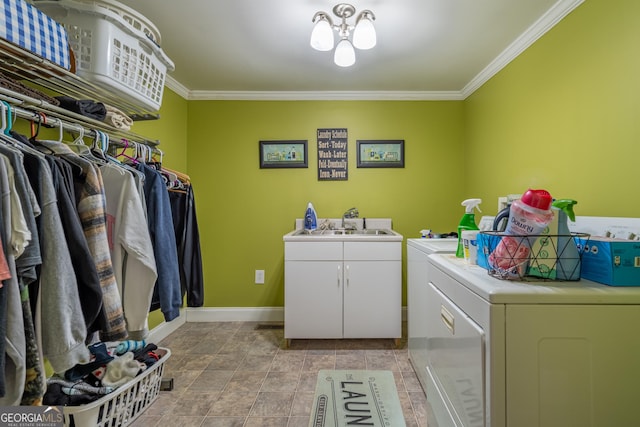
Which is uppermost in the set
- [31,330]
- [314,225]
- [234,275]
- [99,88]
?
[99,88]

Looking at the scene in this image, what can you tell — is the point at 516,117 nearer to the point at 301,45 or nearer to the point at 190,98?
the point at 301,45

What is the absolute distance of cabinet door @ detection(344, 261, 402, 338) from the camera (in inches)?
90.0

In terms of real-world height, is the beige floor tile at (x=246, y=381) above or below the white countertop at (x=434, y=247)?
below

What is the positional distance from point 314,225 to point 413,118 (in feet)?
4.64

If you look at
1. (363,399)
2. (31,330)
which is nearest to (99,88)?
(31,330)

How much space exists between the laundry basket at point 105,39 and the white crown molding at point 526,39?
212cm

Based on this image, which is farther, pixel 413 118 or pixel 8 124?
pixel 413 118

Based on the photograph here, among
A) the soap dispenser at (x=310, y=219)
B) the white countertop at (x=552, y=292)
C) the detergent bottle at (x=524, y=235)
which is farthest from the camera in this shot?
the soap dispenser at (x=310, y=219)

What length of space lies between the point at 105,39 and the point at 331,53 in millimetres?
1396

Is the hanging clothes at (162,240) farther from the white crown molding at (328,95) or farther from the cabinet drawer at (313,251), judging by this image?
the white crown molding at (328,95)

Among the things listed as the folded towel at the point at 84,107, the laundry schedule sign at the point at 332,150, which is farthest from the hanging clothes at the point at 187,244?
the laundry schedule sign at the point at 332,150

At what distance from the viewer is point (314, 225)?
2.67 meters

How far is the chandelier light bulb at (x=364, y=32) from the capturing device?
→ 5.16ft

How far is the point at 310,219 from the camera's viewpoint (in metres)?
2.65
